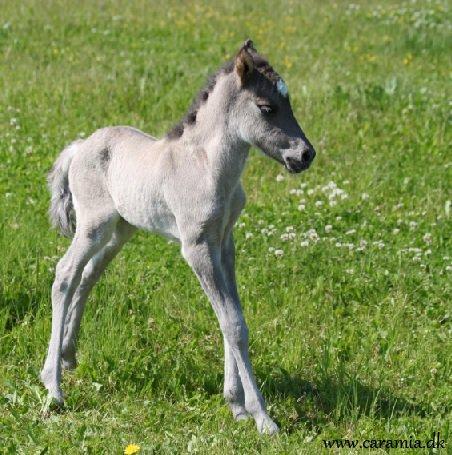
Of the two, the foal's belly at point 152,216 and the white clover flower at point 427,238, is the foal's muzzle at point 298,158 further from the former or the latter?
the white clover flower at point 427,238

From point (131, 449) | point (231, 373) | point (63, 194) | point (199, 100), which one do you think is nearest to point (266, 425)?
point (231, 373)

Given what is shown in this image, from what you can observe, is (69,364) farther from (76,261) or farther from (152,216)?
(152,216)

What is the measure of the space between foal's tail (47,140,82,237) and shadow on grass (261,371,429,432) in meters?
1.84

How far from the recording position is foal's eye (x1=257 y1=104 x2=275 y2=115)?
5840 millimetres

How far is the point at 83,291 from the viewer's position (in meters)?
7.02

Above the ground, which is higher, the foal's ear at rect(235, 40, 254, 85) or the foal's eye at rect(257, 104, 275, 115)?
the foal's ear at rect(235, 40, 254, 85)

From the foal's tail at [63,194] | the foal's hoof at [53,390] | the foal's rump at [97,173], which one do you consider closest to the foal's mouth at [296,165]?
the foal's rump at [97,173]

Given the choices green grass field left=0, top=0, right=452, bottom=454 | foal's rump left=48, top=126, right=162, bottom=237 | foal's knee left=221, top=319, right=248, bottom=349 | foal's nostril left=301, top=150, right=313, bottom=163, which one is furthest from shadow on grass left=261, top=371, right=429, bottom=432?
foal's rump left=48, top=126, right=162, bottom=237

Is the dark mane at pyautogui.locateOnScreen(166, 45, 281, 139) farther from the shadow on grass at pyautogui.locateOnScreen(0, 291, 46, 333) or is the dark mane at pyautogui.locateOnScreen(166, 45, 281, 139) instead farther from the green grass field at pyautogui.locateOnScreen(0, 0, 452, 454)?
the shadow on grass at pyautogui.locateOnScreen(0, 291, 46, 333)

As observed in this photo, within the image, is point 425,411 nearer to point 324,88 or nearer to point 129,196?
point 129,196

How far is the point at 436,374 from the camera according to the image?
6840 mm

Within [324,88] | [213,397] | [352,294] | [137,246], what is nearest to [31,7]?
[324,88]

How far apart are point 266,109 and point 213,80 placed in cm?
53

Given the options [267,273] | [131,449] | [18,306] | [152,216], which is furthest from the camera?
[267,273]
